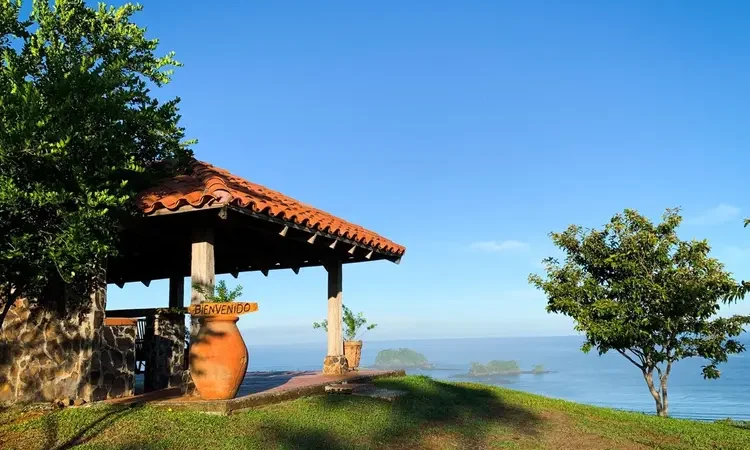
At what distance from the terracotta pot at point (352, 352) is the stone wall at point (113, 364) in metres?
5.79

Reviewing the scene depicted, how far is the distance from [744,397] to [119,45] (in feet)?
373

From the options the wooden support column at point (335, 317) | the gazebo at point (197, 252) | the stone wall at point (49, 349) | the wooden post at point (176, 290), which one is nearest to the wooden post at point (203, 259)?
the gazebo at point (197, 252)

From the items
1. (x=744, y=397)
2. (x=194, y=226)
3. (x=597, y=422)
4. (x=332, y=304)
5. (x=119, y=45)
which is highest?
(x=119, y=45)

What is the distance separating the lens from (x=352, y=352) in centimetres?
1391

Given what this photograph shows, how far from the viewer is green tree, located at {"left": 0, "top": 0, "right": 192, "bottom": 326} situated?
6.02m

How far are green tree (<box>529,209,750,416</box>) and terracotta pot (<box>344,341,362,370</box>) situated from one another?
5148mm

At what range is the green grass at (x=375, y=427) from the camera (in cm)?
647

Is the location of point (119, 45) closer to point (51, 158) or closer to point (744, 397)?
point (51, 158)

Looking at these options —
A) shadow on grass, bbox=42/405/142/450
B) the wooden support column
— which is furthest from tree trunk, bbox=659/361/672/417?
shadow on grass, bbox=42/405/142/450

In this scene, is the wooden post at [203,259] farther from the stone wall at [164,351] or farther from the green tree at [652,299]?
the green tree at [652,299]

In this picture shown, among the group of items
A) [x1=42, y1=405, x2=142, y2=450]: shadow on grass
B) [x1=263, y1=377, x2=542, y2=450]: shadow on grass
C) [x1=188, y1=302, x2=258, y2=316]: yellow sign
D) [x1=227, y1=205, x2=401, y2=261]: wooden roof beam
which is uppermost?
[x1=227, y1=205, x2=401, y2=261]: wooden roof beam

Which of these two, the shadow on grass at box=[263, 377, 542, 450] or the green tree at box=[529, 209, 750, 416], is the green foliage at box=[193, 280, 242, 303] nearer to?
the shadow on grass at box=[263, 377, 542, 450]

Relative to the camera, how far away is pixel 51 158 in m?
6.11

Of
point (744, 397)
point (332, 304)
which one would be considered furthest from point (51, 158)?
point (744, 397)
